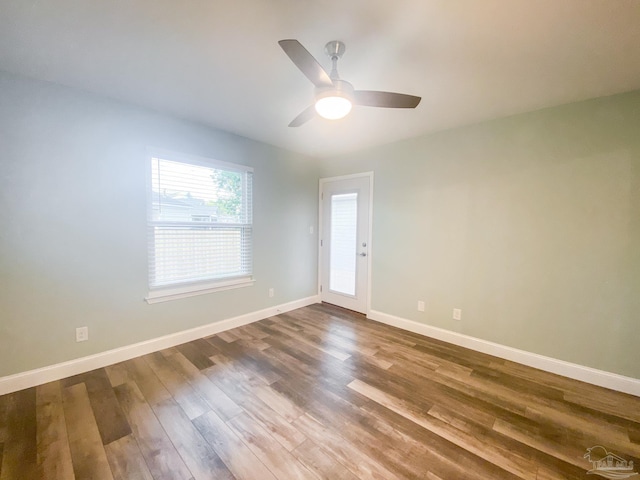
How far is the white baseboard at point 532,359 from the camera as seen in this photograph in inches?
80.4

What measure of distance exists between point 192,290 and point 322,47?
8.68ft

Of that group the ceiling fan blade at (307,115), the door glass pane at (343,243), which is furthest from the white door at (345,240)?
the ceiling fan blade at (307,115)

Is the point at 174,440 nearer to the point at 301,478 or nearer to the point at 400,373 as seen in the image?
the point at 301,478

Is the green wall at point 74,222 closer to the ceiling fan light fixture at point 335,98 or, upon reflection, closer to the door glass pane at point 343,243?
the ceiling fan light fixture at point 335,98

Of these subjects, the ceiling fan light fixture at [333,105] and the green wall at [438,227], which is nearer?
the ceiling fan light fixture at [333,105]

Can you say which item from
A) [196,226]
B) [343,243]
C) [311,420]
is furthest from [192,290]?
[343,243]

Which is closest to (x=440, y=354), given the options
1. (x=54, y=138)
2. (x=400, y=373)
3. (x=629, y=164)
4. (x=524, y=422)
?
(x=400, y=373)

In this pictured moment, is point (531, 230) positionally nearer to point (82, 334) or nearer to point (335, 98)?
point (335, 98)

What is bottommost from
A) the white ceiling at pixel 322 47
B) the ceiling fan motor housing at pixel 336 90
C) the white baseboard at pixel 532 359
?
the white baseboard at pixel 532 359

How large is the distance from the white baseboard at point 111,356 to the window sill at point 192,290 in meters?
0.40

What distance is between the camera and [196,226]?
2846 millimetres

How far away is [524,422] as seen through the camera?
5.54 ft

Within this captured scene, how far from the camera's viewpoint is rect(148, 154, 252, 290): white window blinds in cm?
260

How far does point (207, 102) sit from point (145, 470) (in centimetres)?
269
